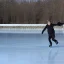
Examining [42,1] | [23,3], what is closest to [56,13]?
[42,1]

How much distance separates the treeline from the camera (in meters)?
31.6

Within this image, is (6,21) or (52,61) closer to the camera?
(52,61)

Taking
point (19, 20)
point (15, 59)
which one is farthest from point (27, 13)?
point (15, 59)

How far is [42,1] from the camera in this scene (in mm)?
33219

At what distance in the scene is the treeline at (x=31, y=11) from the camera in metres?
31.6

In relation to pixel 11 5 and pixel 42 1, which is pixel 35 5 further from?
pixel 11 5

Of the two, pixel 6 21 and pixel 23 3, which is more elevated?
pixel 23 3

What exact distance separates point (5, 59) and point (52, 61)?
4.88 feet

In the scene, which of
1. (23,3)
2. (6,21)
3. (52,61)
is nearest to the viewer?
(52,61)

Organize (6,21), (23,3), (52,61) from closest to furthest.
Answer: (52,61) < (6,21) < (23,3)

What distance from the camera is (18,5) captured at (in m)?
33.3

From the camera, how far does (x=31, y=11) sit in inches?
1277

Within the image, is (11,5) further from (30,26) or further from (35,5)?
(30,26)

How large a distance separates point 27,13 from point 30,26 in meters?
8.03
